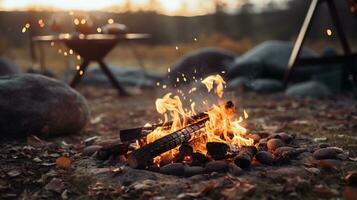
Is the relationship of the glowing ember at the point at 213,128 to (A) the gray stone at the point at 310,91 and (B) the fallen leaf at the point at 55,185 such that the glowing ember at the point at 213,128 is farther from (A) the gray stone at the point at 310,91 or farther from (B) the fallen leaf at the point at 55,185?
(A) the gray stone at the point at 310,91

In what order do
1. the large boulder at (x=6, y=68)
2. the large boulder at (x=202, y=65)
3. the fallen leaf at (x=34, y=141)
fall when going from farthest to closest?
the large boulder at (x=202, y=65), the large boulder at (x=6, y=68), the fallen leaf at (x=34, y=141)

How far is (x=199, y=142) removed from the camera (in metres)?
4.62

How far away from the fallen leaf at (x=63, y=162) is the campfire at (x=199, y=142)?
560mm

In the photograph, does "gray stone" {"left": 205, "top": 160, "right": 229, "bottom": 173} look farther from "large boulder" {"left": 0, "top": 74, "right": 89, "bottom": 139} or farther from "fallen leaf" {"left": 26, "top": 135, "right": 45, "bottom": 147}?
"large boulder" {"left": 0, "top": 74, "right": 89, "bottom": 139}

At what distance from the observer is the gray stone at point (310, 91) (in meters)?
9.45

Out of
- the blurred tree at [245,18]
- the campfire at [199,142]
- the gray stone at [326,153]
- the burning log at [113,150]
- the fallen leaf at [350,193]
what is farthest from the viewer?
the blurred tree at [245,18]

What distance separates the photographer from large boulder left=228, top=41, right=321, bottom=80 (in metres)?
11.0

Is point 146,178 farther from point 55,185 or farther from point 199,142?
point 199,142

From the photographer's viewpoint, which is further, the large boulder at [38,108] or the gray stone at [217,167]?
the large boulder at [38,108]

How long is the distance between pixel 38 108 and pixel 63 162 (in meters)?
1.39

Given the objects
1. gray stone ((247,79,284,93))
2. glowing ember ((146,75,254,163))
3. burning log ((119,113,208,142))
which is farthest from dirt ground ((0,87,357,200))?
gray stone ((247,79,284,93))

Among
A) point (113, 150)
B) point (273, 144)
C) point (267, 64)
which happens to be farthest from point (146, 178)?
point (267, 64)

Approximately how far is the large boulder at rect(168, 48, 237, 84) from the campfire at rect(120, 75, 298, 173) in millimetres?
6916

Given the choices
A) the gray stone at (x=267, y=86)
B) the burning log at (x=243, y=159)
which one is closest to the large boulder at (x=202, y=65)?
the gray stone at (x=267, y=86)
